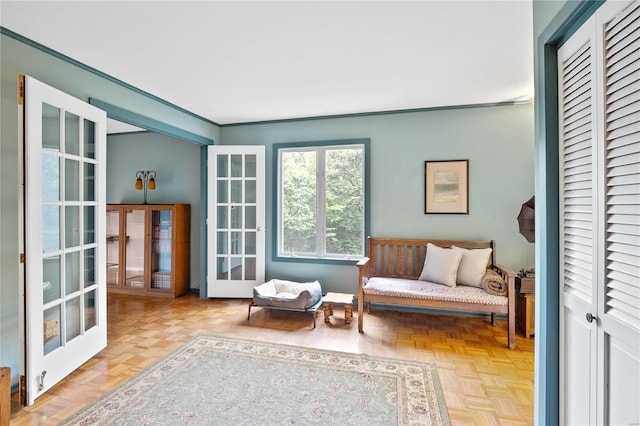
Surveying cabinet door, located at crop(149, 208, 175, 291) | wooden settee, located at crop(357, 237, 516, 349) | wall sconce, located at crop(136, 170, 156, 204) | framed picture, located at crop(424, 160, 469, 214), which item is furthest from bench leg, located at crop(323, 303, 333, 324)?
wall sconce, located at crop(136, 170, 156, 204)

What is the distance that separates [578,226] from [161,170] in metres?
5.10

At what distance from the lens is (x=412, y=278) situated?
3617mm

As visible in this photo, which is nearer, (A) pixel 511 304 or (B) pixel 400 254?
(A) pixel 511 304

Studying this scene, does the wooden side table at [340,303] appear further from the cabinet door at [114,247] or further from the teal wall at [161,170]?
the cabinet door at [114,247]

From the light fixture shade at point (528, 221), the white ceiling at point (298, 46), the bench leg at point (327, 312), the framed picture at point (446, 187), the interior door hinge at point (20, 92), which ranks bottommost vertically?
the bench leg at point (327, 312)

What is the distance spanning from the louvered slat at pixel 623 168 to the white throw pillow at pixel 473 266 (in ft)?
6.94

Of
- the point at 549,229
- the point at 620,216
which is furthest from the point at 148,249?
the point at 620,216

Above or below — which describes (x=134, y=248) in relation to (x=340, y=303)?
above

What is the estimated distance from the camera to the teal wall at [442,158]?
3.52m

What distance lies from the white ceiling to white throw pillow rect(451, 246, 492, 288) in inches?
66.4

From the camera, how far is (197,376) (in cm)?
229

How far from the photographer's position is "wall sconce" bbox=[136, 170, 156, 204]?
15.1 feet

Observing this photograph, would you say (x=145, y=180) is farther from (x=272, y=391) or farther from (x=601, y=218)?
(x=601, y=218)

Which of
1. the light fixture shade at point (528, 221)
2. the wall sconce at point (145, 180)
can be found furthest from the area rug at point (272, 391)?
the wall sconce at point (145, 180)
